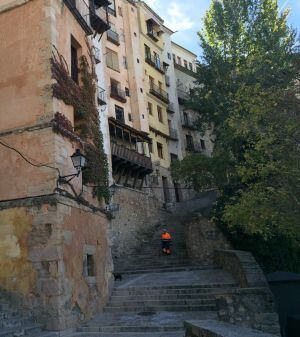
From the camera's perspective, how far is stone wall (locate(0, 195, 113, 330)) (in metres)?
8.25

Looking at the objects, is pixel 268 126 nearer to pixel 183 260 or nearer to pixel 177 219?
pixel 183 260

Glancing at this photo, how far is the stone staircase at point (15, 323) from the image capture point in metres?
7.39

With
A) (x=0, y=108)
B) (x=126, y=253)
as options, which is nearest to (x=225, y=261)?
(x=126, y=253)

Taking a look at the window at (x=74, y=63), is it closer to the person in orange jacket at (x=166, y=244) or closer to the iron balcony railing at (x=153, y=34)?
the person in orange jacket at (x=166, y=244)

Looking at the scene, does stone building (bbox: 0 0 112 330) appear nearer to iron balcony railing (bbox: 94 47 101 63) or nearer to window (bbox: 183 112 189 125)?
iron balcony railing (bbox: 94 47 101 63)

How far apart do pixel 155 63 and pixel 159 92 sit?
2.96 metres

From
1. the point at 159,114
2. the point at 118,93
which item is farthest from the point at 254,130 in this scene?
the point at 159,114

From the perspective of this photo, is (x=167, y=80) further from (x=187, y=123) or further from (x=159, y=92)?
(x=187, y=123)

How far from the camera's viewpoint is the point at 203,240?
653 inches

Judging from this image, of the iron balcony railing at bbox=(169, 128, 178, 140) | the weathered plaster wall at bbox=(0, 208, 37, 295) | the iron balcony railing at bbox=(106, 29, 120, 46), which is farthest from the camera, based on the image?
the iron balcony railing at bbox=(169, 128, 178, 140)

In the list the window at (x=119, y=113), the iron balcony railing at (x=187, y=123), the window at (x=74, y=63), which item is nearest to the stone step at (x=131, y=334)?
the window at (x=74, y=63)

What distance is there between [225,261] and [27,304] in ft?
25.0

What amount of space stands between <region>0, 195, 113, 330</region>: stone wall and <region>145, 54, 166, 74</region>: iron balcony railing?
84.2 ft

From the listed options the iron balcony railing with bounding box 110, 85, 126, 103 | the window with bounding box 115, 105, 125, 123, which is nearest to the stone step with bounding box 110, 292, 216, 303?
the window with bounding box 115, 105, 125, 123
